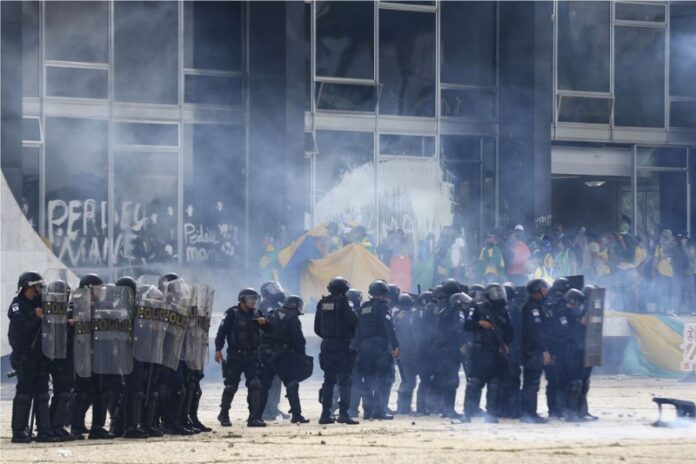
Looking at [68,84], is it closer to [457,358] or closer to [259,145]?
[259,145]

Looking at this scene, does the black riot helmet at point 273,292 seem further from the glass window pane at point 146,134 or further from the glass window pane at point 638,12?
the glass window pane at point 638,12

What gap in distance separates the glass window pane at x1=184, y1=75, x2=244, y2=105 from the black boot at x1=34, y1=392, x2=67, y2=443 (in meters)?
15.3

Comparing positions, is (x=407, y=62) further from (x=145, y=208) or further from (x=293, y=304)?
(x=293, y=304)

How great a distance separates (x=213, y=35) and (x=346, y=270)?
7.49 m

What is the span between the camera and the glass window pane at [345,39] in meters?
31.0

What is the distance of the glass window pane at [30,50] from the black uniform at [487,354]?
13542 mm

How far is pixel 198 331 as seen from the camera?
16.9 m

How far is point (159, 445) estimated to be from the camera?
590 inches

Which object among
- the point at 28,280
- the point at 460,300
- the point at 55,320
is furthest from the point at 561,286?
the point at 28,280

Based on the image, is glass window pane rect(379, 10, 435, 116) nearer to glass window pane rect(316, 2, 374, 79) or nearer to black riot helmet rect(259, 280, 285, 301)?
glass window pane rect(316, 2, 374, 79)

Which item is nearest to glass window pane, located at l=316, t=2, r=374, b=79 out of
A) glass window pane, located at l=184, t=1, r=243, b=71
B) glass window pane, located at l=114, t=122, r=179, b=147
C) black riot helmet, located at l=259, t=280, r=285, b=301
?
glass window pane, located at l=184, t=1, r=243, b=71

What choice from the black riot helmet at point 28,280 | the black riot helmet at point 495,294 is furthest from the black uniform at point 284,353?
the black riot helmet at point 28,280

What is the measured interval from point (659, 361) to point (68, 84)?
499 inches

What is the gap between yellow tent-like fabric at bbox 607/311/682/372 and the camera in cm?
2527
